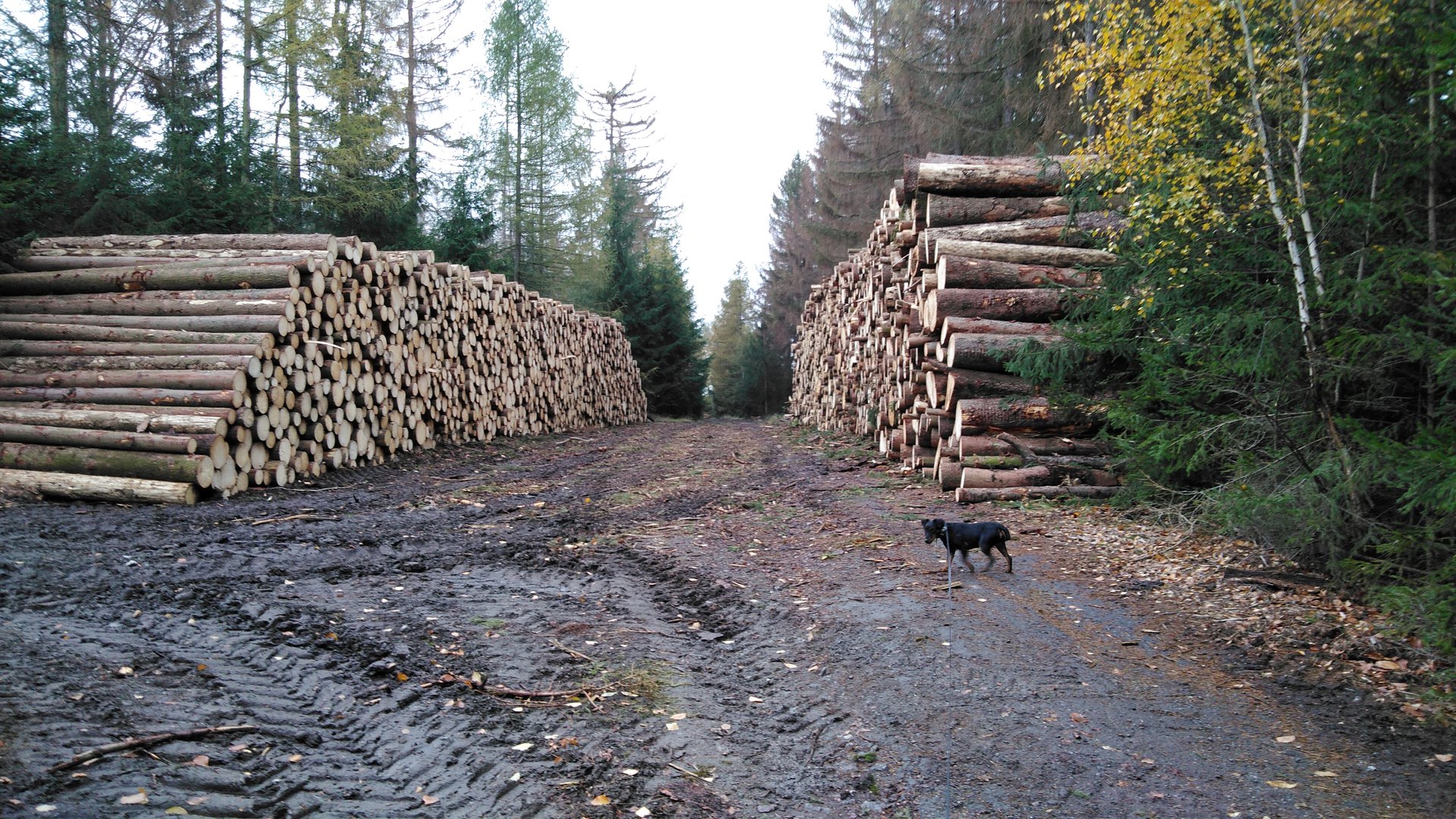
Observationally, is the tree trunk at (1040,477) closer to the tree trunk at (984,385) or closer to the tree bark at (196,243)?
the tree trunk at (984,385)

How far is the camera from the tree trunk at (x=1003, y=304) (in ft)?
29.6

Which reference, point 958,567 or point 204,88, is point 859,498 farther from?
point 204,88

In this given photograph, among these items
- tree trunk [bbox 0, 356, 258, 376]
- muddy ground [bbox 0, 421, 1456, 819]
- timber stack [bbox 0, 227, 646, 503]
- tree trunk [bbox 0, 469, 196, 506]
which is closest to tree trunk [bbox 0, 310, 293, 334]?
timber stack [bbox 0, 227, 646, 503]

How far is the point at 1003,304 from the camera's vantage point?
9047 mm

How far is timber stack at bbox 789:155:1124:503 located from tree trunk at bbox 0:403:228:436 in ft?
24.2

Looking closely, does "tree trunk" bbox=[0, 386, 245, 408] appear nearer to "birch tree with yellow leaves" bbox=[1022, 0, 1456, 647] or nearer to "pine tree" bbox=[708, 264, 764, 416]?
"birch tree with yellow leaves" bbox=[1022, 0, 1456, 647]

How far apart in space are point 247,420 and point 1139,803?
8.21 meters

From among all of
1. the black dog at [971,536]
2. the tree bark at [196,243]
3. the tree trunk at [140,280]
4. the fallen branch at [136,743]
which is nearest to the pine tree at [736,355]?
the tree bark at [196,243]

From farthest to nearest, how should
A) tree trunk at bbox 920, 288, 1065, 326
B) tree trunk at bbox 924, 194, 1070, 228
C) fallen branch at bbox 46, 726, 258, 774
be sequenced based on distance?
1. tree trunk at bbox 924, 194, 1070, 228
2. tree trunk at bbox 920, 288, 1065, 326
3. fallen branch at bbox 46, 726, 258, 774

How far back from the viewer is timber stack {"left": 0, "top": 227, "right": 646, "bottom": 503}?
7.39 metres

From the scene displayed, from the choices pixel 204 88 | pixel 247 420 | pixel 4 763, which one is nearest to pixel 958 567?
pixel 4 763

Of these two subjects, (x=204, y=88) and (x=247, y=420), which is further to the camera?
(x=204, y=88)

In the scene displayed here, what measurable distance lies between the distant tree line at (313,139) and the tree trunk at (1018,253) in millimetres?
11093

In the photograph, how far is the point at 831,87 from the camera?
2625 centimetres
